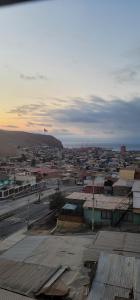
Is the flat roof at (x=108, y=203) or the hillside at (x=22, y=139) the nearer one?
the flat roof at (x=108, y=203)

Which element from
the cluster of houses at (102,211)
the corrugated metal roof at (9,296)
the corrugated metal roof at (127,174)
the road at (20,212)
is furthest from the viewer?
the corrugated metal roof at (127,174)

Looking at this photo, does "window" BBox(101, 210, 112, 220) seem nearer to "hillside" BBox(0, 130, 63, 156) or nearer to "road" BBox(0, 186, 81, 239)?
"road" BBox(0, 186, 81, 239)

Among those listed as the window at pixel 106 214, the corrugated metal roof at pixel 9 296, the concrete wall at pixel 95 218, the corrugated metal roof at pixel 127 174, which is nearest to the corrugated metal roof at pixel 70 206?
the concrete wall at pixel 95 218

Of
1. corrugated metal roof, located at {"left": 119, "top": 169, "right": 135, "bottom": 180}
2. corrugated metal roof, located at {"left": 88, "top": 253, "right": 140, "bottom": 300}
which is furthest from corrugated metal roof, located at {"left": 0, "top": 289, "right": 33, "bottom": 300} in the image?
corrugated metal roof, located at {"left": 119, "top": 169, "right": 135, "bottom": 180}

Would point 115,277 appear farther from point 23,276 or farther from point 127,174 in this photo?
point 127,174

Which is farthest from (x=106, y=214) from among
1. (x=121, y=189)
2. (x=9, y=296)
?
(x=9, y=296)

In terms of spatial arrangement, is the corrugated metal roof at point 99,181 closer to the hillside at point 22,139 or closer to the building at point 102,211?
the building at point 102,211
